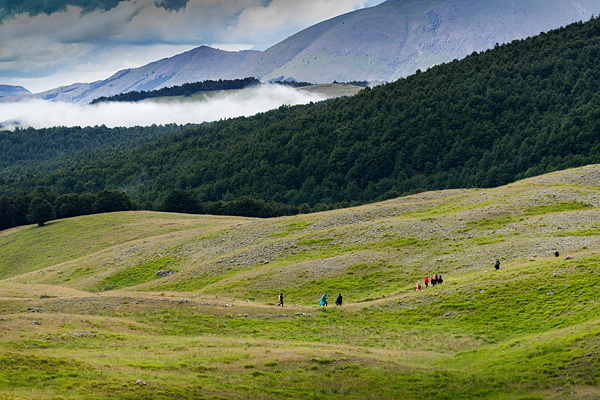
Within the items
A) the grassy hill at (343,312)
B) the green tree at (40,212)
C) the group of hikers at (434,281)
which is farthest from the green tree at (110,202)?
the group of hikers at (434,281)

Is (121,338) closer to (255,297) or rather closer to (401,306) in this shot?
(255,297)

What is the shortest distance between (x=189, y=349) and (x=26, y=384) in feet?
36.2

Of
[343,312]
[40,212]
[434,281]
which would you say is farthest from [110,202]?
[434,281]

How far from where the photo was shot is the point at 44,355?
3334 cm

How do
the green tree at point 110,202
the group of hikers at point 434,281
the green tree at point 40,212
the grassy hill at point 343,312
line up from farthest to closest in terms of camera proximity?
1. the green tree at point 110,202
2. the green tree at point 40,212
3. the group of hikers at point 434,281
4. the grassy hill at point 343,312

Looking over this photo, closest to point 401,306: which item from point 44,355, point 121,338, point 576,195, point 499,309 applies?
point 499,309

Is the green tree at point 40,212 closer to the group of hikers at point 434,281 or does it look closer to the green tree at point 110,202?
the green tree at point 110,202

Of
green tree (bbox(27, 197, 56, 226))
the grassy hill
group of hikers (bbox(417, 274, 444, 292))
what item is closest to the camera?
the grassy hill

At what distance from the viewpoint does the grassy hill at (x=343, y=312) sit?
31.4 meters

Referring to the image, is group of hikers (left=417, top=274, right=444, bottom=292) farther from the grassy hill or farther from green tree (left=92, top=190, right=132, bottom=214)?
green tree (left=92, top=190, right=132, bottom=214)

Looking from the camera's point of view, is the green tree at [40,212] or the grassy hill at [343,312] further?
the green tree at [40,212]

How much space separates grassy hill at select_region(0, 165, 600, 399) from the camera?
3144cm

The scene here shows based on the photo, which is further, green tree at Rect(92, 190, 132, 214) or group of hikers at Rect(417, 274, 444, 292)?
green tree at Rect(92, 190, 132, 214)

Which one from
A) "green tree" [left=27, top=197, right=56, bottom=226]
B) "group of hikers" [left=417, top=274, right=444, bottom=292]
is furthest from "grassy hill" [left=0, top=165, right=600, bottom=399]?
"green tree" [left=27, top=197, right=56, bottom=226]
